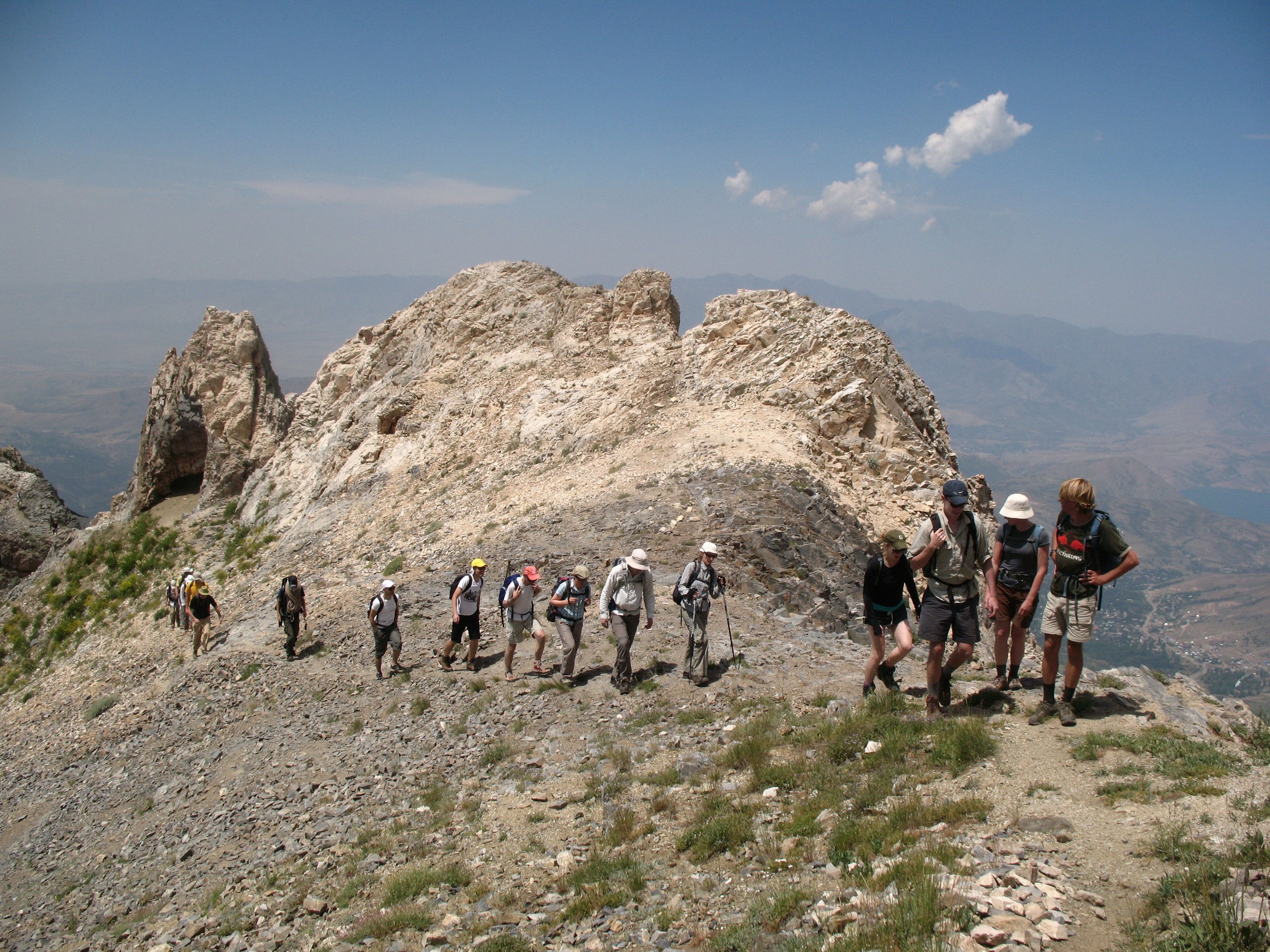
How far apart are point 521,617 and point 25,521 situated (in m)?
34.5

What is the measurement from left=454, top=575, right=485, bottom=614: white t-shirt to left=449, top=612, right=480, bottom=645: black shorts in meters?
0.09

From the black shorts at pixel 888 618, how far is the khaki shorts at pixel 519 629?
554cm

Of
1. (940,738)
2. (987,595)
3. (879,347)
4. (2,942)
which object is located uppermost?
(879,347)

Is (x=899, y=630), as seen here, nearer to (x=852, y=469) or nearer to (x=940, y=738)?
(x=940, y=738)

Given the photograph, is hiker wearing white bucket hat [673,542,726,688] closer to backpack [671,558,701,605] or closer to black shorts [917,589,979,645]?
backpack [671,558,701,605]

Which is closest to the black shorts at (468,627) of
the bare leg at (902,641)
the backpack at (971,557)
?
the bare leg at (902,641)

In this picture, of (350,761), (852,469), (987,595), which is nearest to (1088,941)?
(987,595)

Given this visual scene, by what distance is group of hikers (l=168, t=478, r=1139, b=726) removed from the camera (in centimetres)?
701

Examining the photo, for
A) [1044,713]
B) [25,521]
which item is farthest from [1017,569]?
[25,521]

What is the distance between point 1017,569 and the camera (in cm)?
788

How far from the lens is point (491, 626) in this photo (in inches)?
563

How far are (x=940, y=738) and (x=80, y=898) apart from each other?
1115 centimetres

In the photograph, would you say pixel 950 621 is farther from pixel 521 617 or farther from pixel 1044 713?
pixel 521 617

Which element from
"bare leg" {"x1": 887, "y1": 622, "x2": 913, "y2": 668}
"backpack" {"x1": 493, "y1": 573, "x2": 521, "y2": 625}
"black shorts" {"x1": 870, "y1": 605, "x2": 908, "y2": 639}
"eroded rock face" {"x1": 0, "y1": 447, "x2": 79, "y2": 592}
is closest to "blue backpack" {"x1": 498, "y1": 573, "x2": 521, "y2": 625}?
"backpack" {"x1": 493, "y1": 573, "x2": 521, "y2": 625}
